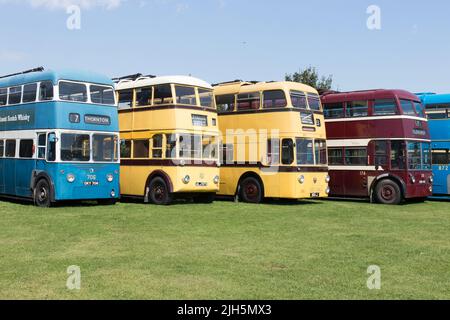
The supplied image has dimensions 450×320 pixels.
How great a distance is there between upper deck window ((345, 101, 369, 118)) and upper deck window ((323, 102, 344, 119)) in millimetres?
292

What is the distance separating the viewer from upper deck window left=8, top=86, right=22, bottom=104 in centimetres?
1880

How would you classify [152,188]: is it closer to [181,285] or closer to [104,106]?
[104,106]

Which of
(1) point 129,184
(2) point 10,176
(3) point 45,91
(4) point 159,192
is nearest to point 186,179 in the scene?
(4) point 159,192

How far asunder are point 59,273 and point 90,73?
1131 cm

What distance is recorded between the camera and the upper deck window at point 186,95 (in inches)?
743

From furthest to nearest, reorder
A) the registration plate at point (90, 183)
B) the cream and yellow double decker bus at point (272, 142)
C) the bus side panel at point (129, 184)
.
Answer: the bus side panel at point (129, 184), the cream and yellow double decker bus at point (272, 142), the registration plate at point (90, 183)

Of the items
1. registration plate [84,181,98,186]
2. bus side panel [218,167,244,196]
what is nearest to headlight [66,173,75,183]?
registration plate [84,181,98,186]

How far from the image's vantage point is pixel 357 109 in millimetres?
22234

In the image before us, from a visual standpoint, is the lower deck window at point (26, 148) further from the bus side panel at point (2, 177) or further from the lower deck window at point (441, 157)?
the lower deck window at point (441, 157)

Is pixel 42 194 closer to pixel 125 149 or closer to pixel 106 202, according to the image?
pixel 106 202

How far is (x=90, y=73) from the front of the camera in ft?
60.2

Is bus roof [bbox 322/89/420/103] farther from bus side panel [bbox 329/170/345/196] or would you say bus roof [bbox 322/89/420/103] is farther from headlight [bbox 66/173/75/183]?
headlight [bbox 66/173/75/183]

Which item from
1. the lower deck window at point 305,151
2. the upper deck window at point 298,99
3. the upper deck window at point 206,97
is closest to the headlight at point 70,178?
the upper deck window at point 206,97
